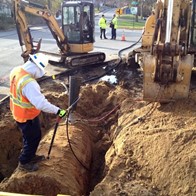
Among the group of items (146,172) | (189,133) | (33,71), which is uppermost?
(33,71)

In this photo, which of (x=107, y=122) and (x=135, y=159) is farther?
(x=107, y=122)

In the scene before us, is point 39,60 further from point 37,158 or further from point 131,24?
point 131,24

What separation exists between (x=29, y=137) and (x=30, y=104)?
554mm

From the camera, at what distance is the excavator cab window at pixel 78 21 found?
44.8 feet

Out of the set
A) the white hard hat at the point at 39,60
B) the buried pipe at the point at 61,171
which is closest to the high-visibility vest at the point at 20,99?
the white hard hat at the point at 39,60

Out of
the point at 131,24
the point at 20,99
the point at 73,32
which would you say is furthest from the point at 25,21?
the point at 131,24

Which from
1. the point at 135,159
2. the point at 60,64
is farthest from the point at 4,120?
the point at 60,64

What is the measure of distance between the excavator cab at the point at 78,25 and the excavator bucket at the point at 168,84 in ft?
23.7

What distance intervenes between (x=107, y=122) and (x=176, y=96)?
5.57 ft

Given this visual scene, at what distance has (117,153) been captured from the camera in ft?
18.3

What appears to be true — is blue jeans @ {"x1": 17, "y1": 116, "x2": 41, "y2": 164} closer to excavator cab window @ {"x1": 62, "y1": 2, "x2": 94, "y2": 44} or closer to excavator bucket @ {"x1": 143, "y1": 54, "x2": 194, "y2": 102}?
excavator bucket @ {"x1": 143, "y1": 54, "x2": 194, "y2": 102}

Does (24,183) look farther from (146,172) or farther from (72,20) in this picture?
(72,20)

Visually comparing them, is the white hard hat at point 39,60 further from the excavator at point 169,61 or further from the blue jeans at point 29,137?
the excavator at point 169,61

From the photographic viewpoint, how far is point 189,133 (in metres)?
5.34
